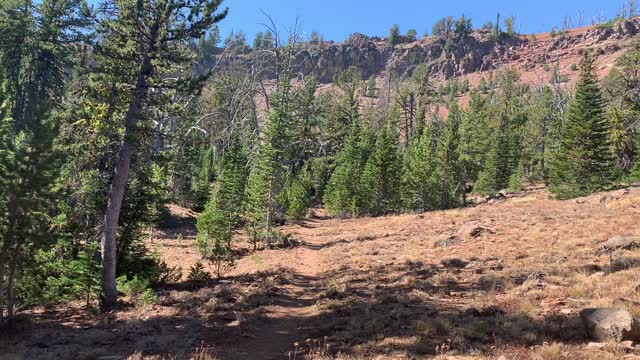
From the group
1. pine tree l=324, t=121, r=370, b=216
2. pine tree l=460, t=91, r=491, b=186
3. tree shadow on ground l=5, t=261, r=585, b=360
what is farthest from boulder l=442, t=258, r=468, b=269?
pine tree l=460, t=91, r=491, b=186

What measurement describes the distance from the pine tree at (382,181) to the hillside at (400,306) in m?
20.2

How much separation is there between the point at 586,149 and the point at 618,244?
28.6m

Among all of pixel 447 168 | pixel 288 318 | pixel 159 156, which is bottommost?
pixel 288 318

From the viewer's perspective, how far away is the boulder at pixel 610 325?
7.27 meters

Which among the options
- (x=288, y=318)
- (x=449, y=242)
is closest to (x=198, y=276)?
(x=288, y=318)

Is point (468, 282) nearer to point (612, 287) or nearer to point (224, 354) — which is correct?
point (612, 287)

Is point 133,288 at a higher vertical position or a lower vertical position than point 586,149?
lower

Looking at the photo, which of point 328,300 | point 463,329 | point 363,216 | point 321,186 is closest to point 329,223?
point 363,216

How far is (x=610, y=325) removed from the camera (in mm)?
7449

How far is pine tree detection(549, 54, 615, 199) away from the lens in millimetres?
38312

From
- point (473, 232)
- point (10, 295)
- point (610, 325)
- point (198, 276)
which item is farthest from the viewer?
point (473, 232)

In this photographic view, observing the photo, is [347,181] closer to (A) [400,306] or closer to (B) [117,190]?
(B) [117,190]

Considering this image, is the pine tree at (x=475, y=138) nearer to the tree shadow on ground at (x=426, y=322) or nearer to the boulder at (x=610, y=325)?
the tree shadow on ground at (x=426, y=322)

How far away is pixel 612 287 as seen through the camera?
1022 cm
